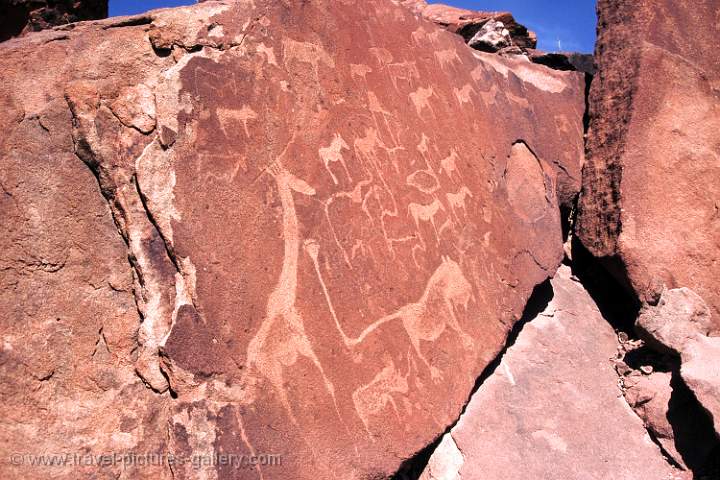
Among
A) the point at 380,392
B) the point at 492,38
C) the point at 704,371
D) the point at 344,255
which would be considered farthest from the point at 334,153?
the point at 492,38

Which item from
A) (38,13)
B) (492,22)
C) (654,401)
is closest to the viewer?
(654,401)

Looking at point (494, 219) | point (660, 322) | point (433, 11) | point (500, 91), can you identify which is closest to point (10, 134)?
point (494, 219)

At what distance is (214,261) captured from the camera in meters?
1.55

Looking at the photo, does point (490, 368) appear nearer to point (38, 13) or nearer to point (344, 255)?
point (344, 255)

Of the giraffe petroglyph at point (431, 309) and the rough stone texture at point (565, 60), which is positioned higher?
the rough stone texture at point (565, 60)

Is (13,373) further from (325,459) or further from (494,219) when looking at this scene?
(494,219)

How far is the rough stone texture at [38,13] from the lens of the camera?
3078mm

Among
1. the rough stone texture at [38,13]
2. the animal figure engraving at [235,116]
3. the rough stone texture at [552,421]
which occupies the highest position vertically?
the animal figure engraving at [235,116]

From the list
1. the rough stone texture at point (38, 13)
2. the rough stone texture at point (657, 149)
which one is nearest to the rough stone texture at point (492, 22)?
the rough stone texture at point (657, 149)

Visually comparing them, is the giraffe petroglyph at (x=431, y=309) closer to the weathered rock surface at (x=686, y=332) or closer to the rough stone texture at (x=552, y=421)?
the rough stone texture at (x=552, y=421)

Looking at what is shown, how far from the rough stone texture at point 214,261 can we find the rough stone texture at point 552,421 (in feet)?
0.58

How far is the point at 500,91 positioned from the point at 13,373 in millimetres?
2434

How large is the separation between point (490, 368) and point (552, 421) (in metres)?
0.30

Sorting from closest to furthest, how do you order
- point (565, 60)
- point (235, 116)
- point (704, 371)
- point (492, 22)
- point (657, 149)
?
point (235, 116) < point (704, 371) < point (657, 149) < point (565, 60) < point (492, 22)
